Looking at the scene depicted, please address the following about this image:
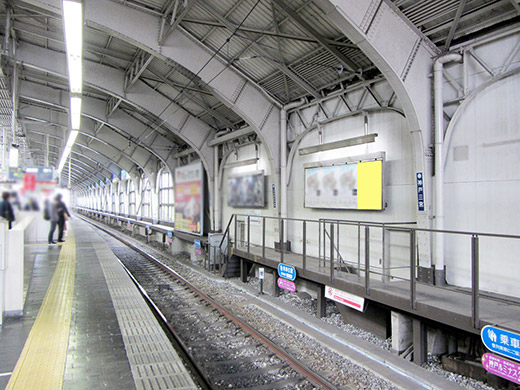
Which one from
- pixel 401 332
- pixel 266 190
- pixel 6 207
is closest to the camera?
pixel 6 207

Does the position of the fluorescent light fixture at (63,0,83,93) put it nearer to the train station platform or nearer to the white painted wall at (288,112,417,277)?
the train station platform

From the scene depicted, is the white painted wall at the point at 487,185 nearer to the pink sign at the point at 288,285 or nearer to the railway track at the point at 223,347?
the pink sign at the point at 288,285

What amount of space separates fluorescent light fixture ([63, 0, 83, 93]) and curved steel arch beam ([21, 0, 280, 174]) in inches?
46.4

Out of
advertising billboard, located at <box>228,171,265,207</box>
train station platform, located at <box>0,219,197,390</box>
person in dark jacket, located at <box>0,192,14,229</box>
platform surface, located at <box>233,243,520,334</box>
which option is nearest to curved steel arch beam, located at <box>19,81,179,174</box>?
advertising billboard, located at <box>228,171,265,207</box>

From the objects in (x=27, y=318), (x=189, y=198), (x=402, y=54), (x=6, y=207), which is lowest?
(x=27, y=318)

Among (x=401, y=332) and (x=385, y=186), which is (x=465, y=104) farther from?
(x=401, y=332)

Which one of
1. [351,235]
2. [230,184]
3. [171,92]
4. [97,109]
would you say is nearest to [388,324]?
[351,235]

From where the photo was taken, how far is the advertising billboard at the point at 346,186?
24.4 feet

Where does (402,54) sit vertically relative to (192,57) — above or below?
below

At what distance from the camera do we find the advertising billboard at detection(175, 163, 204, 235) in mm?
14766

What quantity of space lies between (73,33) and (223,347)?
5987 millimetres

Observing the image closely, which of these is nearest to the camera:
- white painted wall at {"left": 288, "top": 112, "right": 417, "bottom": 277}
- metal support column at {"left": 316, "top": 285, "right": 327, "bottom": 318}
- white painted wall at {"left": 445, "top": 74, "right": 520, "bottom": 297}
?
white painted wall at {"left": 445, "top": 74, "right": 520, "bottom": 297}

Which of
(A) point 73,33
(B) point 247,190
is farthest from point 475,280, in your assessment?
(B) point 247,190

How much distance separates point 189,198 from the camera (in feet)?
51.1
